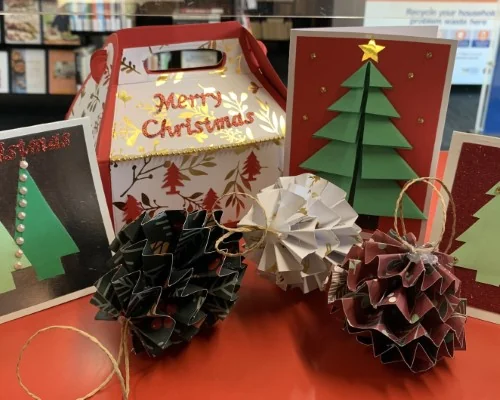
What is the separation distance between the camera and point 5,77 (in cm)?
247

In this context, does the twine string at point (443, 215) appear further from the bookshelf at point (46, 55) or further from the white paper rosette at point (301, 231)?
the bookshelf at point (46, 55)

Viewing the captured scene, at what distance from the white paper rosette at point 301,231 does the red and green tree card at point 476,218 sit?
0.40ft

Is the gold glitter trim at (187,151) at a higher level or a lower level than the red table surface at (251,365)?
higher

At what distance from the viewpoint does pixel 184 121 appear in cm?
77

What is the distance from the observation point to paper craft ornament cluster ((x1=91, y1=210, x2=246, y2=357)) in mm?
581

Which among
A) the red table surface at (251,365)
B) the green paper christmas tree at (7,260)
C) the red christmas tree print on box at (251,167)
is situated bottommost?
the red table surface at (251,365)

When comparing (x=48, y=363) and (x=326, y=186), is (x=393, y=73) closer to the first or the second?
(x=326, y=186)

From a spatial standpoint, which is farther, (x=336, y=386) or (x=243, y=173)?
(x=243, y=173)

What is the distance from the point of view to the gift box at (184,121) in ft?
2.43

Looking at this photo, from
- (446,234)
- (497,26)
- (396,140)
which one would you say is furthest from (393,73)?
(497,26)

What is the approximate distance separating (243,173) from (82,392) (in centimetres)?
36

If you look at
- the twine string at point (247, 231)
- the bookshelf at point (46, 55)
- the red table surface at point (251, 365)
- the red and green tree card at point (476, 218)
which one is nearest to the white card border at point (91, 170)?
the red table surface at point (251, 365)

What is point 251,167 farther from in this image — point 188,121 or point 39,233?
point 39,233

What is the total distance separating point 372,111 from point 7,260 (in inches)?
18.1
